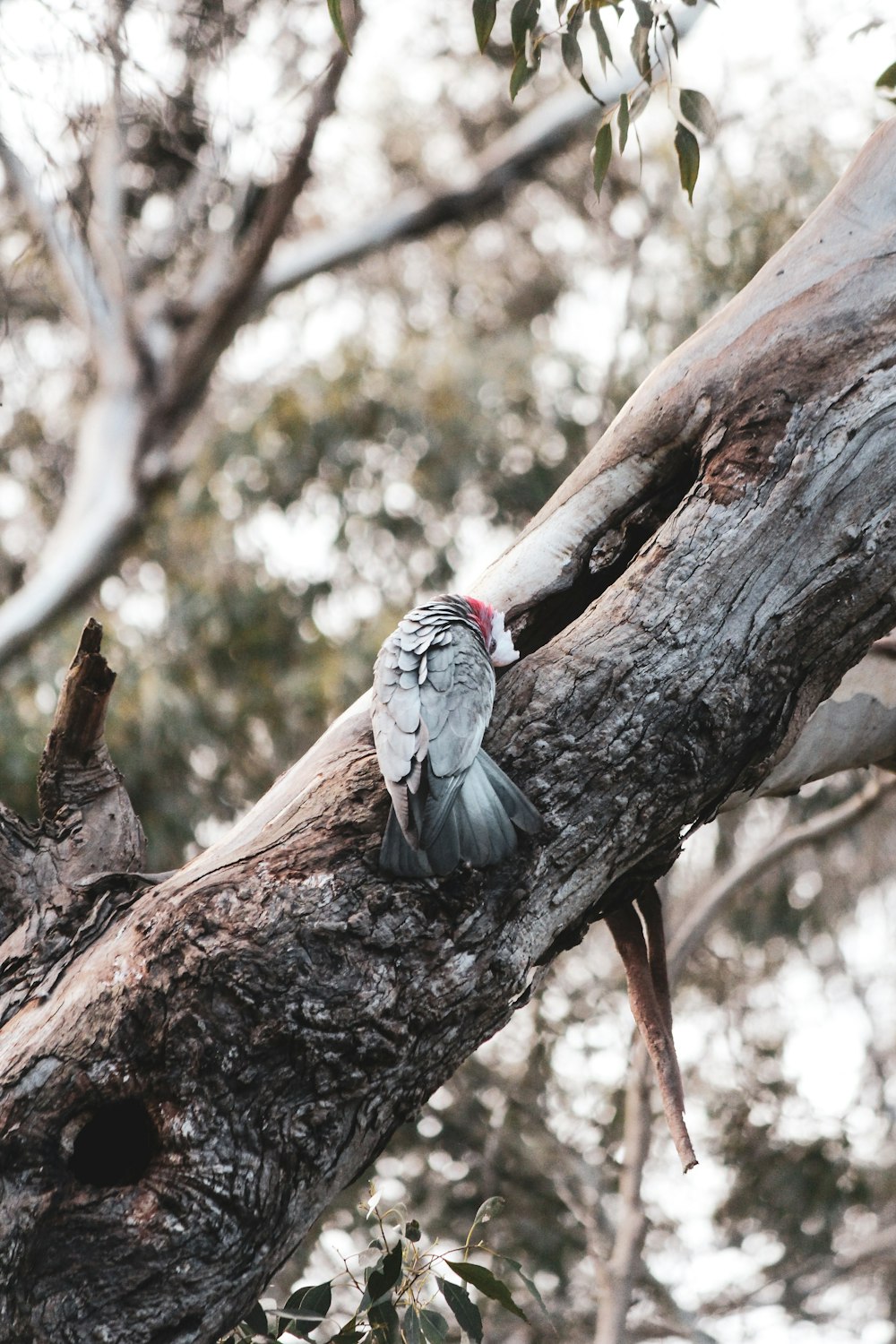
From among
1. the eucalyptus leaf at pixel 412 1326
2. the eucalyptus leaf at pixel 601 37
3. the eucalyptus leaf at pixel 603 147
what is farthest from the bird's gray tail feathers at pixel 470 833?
the eucalyptus leaf at pixel 601 37

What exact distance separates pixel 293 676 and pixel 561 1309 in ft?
11.6

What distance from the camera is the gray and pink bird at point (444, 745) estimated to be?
5.53ft

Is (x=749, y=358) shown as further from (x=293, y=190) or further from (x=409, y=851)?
(x=293, y=190)

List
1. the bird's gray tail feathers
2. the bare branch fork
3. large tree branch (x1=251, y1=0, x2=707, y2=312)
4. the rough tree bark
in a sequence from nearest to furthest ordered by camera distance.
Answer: the rough tree bark < the bird's gray tail feathers < the bare branch fork < large tree branch (x1=251, y1=0, x2=707, y2=312)

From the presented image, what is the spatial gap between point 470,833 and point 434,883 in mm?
82

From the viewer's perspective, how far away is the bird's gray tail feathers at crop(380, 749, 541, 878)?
1.67 m

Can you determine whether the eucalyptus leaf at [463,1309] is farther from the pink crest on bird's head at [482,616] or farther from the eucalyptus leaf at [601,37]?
the eucalyptus leaf at [601,37]

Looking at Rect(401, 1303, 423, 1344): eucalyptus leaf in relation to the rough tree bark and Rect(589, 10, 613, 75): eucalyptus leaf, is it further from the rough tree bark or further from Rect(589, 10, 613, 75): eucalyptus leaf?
Rect(589, 10, 613, 75): eucalyptus leaf

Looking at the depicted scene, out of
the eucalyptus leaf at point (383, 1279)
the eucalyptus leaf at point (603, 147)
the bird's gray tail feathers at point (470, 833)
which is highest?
the eucalyptus leaf at point (603, 147)

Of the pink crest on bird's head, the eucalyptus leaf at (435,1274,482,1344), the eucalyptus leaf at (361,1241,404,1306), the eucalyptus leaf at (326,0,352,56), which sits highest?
the eucalyptus leaf at (326,0,352,56)

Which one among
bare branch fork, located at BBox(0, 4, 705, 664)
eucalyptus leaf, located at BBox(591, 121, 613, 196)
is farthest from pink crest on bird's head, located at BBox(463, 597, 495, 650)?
bare branch fork, located at BBox(0, 4, 705, 664)

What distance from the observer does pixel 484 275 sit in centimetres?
937

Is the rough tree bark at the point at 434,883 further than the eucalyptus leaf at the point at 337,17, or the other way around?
the eucalyptus leaf at the point at 337,17

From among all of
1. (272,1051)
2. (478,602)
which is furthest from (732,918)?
(272,1051)
